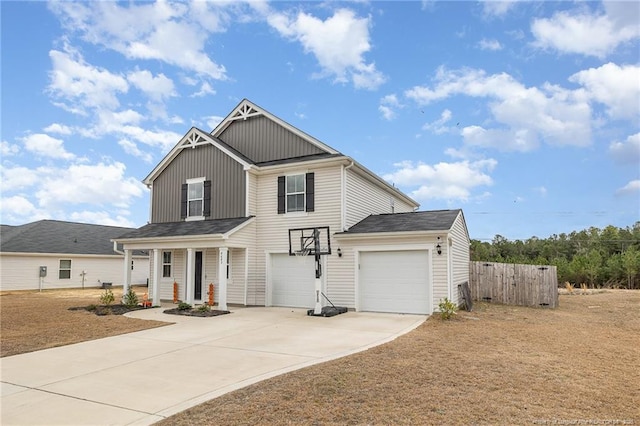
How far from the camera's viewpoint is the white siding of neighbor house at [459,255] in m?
14.1

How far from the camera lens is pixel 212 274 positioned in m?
16.8

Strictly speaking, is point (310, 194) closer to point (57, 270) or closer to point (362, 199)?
point (362, 199)

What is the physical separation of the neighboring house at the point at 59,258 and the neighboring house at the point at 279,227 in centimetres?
995

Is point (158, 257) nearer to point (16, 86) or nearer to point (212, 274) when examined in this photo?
point (212, 274)

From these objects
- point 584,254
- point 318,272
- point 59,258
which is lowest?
point 318,272

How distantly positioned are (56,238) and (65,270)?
102 inches

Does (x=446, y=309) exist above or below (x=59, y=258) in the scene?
below

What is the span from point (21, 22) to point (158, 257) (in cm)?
884

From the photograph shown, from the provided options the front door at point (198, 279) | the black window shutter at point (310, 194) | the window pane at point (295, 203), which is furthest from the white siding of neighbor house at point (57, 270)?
the black window shutter at point (310, 194)

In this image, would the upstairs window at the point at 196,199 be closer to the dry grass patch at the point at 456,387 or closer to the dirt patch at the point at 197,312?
the dirt patch at the point at 197,312

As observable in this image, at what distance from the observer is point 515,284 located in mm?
16875

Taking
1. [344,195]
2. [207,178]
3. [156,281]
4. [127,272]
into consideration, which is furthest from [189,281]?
[344,195]

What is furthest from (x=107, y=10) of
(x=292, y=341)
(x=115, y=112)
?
(x=292, y=341)

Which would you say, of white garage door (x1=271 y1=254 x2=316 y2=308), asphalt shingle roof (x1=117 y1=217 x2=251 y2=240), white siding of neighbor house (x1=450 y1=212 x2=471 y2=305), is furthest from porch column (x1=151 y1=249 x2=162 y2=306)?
white siding of neighbor house (x1=450 y1=212 x2=471 y2=305)
